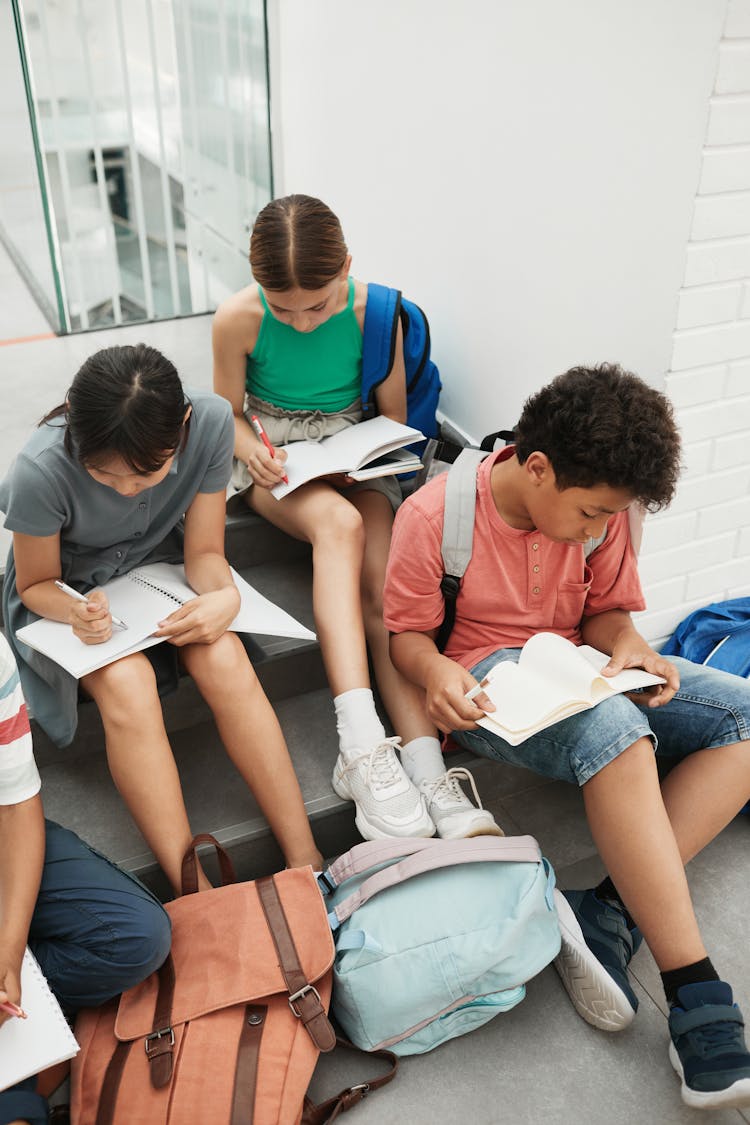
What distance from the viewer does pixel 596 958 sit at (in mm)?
1658

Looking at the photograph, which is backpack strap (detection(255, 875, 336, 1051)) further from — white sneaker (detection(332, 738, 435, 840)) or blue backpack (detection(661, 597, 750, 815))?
blue backpack (detection(661, 597, 750, 815))

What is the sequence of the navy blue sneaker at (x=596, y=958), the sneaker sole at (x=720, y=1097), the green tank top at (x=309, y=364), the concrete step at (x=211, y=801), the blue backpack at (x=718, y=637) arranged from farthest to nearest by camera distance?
the green tank top at (x=309, y=364) → the blue backpack at (x=718, y=637) → the concrete step at (x=211, y=801) → the navy blue sneaker at (x=596, y=958) → the sneaker sole at (x=720, y=1097)

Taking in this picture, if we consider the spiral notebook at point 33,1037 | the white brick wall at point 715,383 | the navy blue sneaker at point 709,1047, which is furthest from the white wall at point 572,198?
the spiral notebook at point 33,1037

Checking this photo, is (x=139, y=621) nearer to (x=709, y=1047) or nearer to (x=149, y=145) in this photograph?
(x=709, y=1047)

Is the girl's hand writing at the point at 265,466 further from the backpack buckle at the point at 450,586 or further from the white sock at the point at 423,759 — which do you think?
the white sock at the point at 423,759

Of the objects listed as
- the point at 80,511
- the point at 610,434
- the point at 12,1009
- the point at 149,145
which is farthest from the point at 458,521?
the point at 149,145

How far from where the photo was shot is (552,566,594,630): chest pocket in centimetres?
179

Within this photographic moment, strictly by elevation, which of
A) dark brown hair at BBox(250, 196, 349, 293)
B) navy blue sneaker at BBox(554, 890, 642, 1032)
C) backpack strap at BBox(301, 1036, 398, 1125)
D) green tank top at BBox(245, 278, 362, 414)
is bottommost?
backpack strap at BBox(301, 1036, 398, 1125)

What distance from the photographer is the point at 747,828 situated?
2.03 metres

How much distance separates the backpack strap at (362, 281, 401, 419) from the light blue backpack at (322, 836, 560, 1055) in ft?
3.61

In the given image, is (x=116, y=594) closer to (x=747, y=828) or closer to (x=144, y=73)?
(x=747, y=828)

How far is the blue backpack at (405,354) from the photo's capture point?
87.2 inches

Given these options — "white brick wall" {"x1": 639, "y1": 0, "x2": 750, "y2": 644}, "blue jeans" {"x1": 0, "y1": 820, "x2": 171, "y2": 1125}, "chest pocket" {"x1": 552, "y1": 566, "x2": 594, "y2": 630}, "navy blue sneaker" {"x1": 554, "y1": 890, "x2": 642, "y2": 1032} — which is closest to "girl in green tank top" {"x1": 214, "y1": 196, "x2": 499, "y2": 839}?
"navy blue sneaker" {"x1": 554, "y1": 890, "x2": 642, "y2": 1032}

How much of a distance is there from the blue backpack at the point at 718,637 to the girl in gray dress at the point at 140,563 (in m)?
0.95
